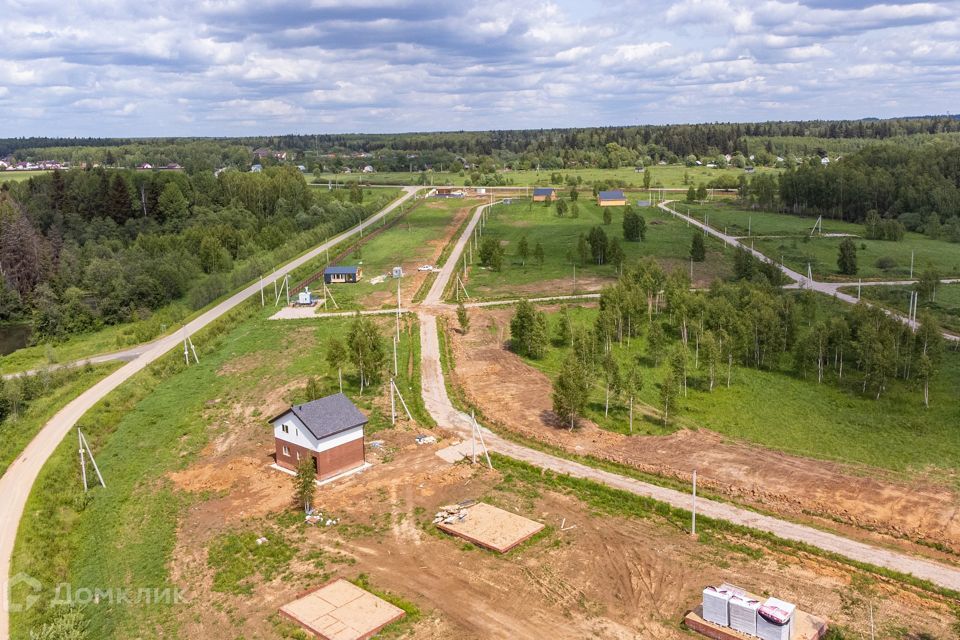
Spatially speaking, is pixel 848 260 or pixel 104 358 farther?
pixel 848 260

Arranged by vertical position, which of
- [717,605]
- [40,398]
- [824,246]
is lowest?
[40,398]

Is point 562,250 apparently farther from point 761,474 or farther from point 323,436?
→ point 323,436

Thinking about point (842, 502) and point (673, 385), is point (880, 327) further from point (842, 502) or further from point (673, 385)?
point (842, 502)

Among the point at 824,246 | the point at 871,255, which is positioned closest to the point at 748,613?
the point at 871,255

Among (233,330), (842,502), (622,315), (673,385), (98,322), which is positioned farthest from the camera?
(98,322)

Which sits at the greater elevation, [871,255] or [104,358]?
[871,255]

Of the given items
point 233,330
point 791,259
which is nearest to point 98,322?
point 233,330

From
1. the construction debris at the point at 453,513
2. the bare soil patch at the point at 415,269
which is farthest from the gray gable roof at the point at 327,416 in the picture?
the bare soil patch at the point at 415,269
